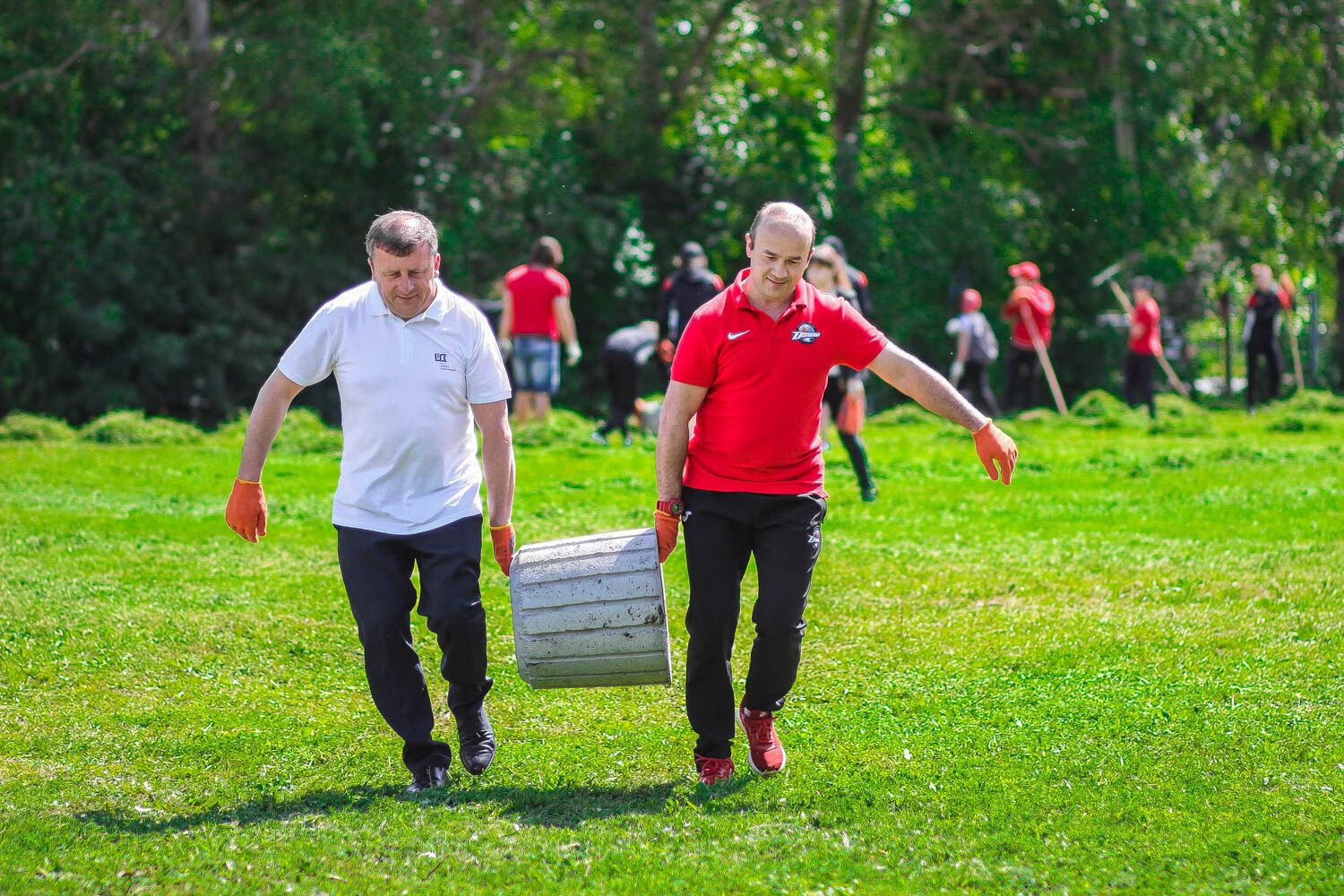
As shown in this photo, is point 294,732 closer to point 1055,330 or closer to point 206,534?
point 206,534

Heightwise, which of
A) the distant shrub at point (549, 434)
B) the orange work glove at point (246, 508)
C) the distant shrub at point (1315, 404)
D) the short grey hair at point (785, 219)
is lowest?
the distant shrub at point (1315, 404)

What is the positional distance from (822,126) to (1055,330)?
4970mm

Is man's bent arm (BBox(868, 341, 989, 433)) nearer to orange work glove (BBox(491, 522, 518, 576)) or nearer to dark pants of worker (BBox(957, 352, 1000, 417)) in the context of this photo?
orange work glove (BBox(491, 522, 518, 576))

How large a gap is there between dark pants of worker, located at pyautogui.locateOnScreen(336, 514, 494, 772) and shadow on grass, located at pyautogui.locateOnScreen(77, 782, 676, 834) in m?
0.19

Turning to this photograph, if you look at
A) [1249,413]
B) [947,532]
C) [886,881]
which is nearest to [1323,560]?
[947,532]

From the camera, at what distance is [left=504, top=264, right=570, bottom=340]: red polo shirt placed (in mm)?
14859

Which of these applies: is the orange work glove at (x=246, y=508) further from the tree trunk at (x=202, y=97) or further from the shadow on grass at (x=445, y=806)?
the tree trunk at (x=202, y=97)

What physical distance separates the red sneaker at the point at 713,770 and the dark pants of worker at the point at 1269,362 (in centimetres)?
1571

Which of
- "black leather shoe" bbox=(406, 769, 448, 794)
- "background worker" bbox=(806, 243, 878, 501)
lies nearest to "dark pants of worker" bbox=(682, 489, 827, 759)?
"black leather shoe" bbox=(406, 769, 448, 794)

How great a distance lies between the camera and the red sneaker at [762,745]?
5207mm

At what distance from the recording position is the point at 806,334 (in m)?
4.84

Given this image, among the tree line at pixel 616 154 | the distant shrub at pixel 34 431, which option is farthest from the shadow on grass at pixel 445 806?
the tree line at pixel 616 154

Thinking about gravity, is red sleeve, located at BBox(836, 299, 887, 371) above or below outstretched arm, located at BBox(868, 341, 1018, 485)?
above

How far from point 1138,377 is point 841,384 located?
9.68 m
